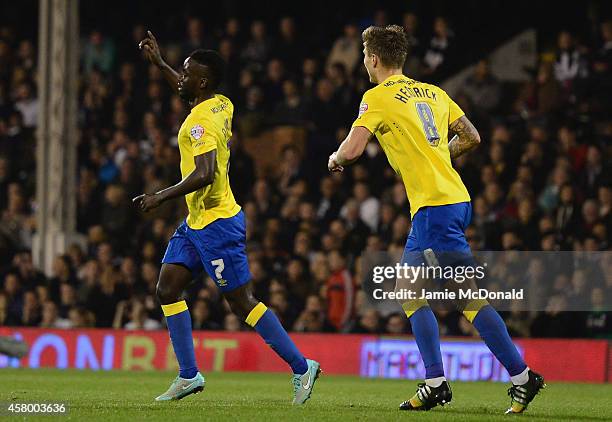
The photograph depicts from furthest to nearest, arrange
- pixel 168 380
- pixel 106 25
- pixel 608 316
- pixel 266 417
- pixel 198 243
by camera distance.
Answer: pixel 106 25 < pixel 608 316 < pixel 168 380 < pixel 198 243 < pixel 266 417

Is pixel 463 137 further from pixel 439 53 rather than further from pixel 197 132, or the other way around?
pixel 439 53

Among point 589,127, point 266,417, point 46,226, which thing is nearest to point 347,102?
point 589,127

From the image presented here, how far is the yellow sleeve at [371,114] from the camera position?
743 cm

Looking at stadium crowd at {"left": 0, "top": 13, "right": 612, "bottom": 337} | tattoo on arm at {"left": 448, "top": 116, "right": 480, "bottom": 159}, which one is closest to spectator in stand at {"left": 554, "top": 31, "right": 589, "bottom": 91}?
stadium crowd at {"left": 0, "top": 13, "right": 612, "bottom": 337}

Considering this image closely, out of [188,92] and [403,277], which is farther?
[188,92]

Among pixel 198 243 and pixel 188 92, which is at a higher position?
pixel 188 92

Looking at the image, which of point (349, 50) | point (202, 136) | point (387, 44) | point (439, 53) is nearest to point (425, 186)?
point (387, 44)

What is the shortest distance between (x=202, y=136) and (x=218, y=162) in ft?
1.02

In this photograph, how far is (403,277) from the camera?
7414mm

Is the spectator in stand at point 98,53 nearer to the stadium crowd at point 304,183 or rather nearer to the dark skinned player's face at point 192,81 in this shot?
the stadium crowd at point 304,183

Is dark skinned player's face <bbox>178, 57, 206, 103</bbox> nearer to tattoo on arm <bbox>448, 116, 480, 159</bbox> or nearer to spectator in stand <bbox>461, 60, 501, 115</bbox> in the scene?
tattoo on arm <bbox>448, 116, 480, 159</bbox>

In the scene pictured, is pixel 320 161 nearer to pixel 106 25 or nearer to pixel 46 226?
pixel 46 226

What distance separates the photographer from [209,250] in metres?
8.15

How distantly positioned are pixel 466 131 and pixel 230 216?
1600 mm
